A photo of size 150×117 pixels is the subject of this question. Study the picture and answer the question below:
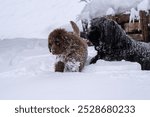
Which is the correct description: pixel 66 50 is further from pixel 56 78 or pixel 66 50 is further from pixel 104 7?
pixel 104 7

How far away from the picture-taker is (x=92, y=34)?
3490 millimetres

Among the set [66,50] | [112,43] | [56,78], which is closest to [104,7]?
[112,43]

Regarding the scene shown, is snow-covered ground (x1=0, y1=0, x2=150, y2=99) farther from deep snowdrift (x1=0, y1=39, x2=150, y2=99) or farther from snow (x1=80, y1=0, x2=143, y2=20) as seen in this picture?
snow (x1=80, y1=0, x2=143, y2=20)

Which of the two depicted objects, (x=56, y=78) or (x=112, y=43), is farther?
(x=112, y=43)

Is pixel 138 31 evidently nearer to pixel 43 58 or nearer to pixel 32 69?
pixel 43 58

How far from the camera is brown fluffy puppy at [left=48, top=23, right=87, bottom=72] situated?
9.45 feet

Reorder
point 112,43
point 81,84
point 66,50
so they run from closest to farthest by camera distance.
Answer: point 81,84 → point 66,50 → point 112,43

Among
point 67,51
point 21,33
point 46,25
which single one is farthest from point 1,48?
point 67,51

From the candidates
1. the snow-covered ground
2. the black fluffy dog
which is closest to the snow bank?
the snow-covered ground

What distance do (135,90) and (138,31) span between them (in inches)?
112

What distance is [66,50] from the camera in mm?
2949

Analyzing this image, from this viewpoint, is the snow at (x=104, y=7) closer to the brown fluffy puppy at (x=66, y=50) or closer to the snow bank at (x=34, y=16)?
the snow bank at (x=34, y=16)

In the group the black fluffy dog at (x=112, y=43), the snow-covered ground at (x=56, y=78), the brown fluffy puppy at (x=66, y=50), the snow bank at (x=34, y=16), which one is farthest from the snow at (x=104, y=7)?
the brown fluffy puppy at (x=66, y=50)

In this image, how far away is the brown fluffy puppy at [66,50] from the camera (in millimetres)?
2879
